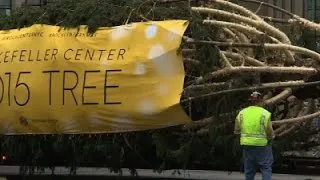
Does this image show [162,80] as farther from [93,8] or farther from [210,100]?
[93,8]

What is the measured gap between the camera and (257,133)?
330 inches

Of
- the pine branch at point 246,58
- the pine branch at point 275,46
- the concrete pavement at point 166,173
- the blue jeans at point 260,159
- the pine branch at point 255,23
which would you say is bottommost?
the concrete pavement at point 166,173

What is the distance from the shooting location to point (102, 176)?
457 inches

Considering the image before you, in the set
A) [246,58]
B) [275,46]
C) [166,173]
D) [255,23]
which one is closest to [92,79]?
[246,58]

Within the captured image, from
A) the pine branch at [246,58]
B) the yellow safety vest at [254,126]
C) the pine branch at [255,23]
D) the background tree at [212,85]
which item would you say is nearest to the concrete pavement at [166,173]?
the background tree at [212,85]

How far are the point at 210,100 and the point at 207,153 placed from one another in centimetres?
89

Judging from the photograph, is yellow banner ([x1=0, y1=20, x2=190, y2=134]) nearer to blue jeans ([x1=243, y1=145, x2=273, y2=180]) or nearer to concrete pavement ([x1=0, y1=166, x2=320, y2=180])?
blue jeans ([x1=243, y1=145, x2=273, y2=180])

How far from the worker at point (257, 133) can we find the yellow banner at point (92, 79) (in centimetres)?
99

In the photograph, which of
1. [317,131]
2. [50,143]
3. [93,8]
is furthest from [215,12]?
[50,143]

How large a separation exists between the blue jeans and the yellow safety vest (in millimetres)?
101

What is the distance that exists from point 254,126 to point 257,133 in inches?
4.3

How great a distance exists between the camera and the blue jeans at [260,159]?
839cm

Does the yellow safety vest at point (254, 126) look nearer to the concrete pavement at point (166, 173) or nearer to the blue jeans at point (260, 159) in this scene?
the blue jeans at point (260, 159)

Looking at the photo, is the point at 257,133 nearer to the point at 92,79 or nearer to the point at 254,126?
the point at 254,126
